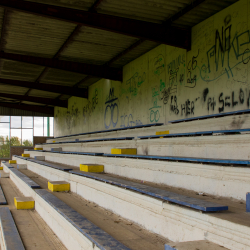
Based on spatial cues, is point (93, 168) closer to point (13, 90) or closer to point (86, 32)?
point (86, 32)

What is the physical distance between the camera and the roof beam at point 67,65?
1070 centimetres

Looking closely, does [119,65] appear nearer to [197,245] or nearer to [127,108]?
[127,108]

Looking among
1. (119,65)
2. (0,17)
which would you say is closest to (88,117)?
(119,65)

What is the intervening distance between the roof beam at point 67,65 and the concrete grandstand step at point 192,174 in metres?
7.18

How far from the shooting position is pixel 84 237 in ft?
8.14

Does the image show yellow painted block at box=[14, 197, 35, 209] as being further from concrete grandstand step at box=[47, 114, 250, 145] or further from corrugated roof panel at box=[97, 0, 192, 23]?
corrugated roof panel at box=[97, 0, 192, 23]

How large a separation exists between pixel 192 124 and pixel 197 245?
12.9ft

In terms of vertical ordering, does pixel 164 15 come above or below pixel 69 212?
above

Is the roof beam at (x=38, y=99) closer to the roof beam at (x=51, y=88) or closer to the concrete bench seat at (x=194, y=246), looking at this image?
the roof beam at (x=51, y=88)

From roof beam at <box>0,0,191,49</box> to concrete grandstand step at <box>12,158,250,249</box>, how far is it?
4436mm

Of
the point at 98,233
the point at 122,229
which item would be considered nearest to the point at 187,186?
the point at 122,229

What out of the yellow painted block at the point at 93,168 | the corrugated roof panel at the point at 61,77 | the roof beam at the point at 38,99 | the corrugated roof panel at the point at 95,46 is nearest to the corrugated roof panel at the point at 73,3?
the corrugated roof panel at the point at 95,46

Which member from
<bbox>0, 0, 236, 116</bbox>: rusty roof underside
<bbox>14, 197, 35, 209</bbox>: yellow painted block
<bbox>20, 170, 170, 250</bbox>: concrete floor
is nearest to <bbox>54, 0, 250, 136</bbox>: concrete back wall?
<bbox>0, 0, 236, 116</bbox>: rusty roof underside

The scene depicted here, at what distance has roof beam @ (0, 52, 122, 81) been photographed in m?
10.7
